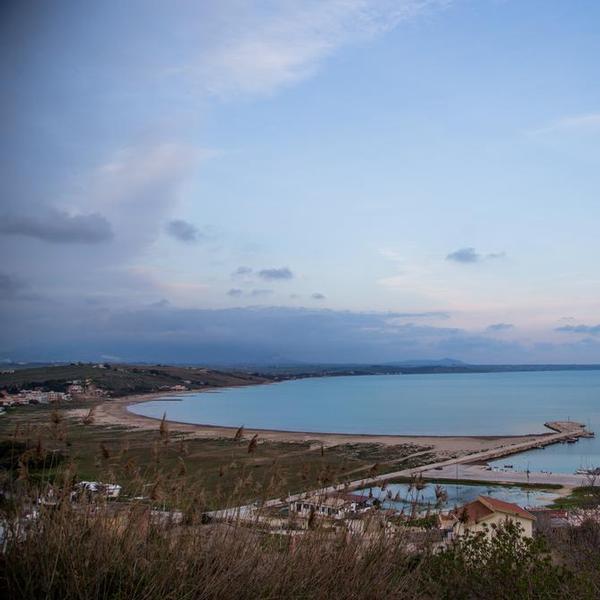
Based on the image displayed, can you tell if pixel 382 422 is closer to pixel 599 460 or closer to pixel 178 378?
pixel 599 460

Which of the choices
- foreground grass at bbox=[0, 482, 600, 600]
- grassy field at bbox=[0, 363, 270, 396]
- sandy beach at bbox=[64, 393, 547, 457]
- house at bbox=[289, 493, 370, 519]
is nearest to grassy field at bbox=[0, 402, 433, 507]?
house at bbox=[289, 493, 370, 519]

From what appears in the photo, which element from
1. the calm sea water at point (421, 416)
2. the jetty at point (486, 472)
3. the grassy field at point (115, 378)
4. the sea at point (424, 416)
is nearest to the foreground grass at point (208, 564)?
the jetty at point (486, 472)

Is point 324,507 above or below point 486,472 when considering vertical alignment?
above

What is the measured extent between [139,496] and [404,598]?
180cm

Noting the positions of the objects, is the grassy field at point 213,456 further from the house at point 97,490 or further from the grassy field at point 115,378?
the grassy field at point 115,378

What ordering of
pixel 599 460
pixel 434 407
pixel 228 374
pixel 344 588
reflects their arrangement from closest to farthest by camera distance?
pixel 344 588 < pixel 599 460 < pixel 434 407 < pixel 228 374

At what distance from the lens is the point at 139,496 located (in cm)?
385

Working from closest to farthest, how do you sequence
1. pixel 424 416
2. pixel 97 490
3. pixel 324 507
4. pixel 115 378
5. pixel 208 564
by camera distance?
pixel 208 564, pixel 97 490, pixel 324 507, pixel 424 416, pixel 115 378

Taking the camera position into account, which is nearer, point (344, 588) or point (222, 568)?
point (222, 568)

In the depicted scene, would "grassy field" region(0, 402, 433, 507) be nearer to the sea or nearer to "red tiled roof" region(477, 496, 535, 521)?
"red tiled roof" region(477, 496, 535, 521)

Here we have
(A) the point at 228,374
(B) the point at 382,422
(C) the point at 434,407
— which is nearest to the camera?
(B) the point at 382,422

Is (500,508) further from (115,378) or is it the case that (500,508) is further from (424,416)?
(115,378)

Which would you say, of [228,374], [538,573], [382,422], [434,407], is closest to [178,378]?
[228,374]

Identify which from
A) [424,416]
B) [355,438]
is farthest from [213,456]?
[424,416]
